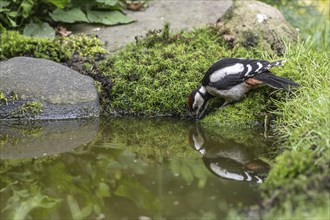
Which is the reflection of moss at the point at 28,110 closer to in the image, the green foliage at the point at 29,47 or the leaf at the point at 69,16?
the green foliage at the point at 29,47

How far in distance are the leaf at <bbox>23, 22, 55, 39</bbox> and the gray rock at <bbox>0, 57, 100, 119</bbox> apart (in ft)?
3.68

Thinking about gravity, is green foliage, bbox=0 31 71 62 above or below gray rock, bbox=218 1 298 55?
below

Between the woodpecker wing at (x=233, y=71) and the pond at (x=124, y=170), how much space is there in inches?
25.4

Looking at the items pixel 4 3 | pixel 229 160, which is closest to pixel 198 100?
pixel 229 160

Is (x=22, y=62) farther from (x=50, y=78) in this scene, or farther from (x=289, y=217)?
(x=289, y=217)

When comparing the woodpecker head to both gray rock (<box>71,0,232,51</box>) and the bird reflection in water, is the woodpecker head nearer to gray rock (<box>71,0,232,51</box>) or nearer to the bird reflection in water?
the bird reflection in water

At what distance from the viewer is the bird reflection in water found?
6.02 m

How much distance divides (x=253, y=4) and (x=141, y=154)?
146 inches

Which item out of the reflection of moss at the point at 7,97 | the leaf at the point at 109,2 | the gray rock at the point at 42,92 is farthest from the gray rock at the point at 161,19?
the reflection of moss at the point at 7,97

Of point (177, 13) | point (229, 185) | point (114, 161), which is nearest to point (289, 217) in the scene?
point (229, 185)

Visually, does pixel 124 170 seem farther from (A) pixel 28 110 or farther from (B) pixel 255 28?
(B) pixel 255 28

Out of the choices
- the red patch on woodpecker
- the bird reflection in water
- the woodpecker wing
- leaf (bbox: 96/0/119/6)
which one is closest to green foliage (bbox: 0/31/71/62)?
leaf (bbox: 96/0/119/6)

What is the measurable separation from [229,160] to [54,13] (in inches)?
183

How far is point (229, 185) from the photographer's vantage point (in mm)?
5688
